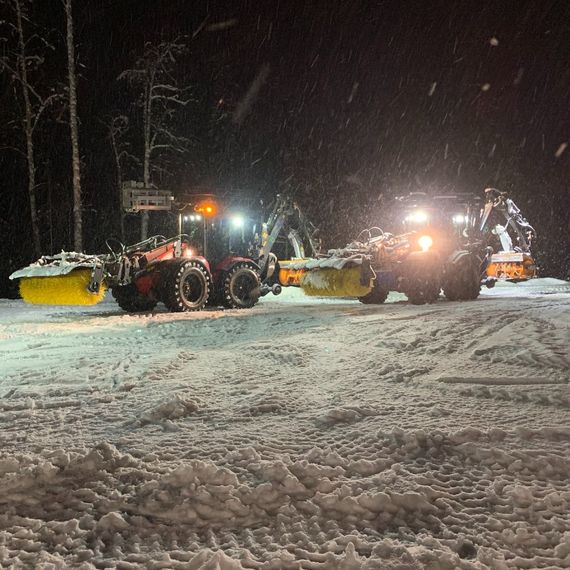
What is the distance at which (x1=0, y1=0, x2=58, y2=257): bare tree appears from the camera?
1933cm

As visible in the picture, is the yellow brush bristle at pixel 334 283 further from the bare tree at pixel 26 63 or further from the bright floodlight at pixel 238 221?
the bare tree at pixel 26 63

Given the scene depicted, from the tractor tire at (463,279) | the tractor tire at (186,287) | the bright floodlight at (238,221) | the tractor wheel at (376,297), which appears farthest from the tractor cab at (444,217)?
the tractor tire at (186,287)

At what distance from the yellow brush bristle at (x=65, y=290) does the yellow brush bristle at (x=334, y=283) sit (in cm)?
458

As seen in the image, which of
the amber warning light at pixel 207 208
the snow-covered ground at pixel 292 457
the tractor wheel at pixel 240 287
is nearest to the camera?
the snow-covered ground at pixel 292 457

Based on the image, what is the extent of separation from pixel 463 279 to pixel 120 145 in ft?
58.5

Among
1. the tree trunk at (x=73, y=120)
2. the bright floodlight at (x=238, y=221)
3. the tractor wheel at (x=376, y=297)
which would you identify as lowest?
the tractor wheel at (x=376, y=297)

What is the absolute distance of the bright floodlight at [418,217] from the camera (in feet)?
44.9

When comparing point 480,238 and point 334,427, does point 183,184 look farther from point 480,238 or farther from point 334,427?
point 334,427

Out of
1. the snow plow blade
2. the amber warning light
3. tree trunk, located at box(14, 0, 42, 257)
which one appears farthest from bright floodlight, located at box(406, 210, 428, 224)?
tree trunk, located at box(14, 0, 42, 257)

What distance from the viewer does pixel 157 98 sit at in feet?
76.0

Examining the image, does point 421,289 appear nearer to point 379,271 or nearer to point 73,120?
point 379,271

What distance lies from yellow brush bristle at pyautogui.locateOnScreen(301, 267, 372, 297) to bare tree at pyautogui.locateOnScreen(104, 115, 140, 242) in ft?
41.6

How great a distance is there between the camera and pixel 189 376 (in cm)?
575

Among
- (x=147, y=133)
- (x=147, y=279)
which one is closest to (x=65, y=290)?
(x=147, y=279)
